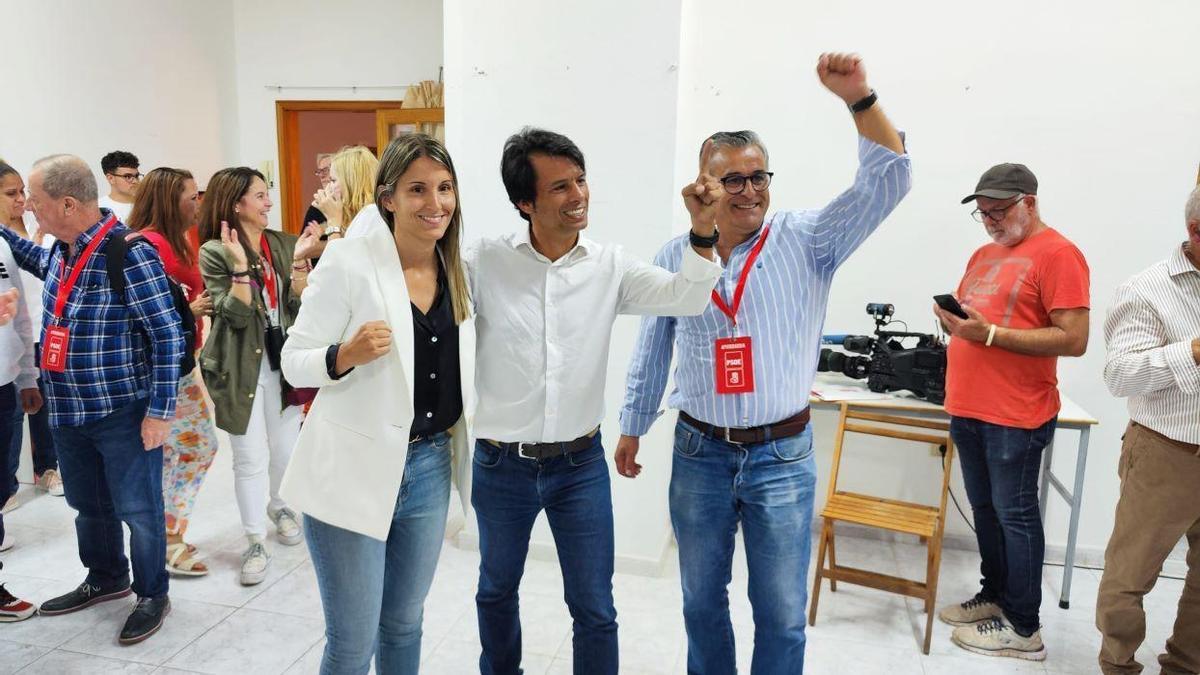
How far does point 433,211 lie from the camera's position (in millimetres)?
1508

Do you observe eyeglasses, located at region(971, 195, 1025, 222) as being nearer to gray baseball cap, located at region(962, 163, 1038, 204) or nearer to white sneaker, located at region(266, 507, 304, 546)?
gray baseball cap, located at region(962, 163, 1038, 204)

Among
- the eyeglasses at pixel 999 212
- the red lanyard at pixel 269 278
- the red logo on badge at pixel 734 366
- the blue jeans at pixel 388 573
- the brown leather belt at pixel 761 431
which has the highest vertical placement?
the eyeglasses at pixel 999 212

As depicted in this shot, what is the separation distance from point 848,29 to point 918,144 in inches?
22.7

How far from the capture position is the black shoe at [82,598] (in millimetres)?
2592

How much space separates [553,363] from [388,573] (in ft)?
1.97

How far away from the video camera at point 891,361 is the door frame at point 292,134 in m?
3.82

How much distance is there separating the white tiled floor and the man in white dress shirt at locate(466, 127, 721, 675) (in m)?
0.77

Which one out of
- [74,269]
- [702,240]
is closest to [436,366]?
[702,240]

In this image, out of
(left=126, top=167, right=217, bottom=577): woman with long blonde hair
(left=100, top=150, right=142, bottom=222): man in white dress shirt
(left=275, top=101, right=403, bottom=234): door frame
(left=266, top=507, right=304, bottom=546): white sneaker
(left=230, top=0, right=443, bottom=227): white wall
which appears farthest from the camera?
(left=275, top=101, right=403, bottom=234): door frame

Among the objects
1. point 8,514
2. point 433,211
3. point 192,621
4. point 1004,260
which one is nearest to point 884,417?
point 1004,260

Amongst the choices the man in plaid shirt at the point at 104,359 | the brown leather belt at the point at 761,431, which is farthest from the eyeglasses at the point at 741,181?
the man in plaid shirt at the point at 104,359

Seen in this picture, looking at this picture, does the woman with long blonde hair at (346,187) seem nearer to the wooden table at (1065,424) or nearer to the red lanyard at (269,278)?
the red lanyard at (269,278)

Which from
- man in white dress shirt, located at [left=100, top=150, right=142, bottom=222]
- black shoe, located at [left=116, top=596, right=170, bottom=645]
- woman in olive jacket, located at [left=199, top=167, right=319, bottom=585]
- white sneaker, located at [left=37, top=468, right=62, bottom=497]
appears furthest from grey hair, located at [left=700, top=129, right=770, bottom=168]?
white sneaker, located at [left=37, top=468, right=62, bottom=497]

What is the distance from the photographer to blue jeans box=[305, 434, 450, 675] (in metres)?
1.54
